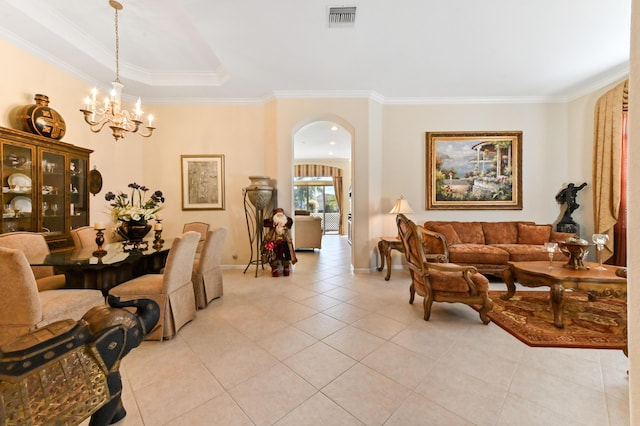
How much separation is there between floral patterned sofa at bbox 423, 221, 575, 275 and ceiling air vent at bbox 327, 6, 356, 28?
310 centimetres

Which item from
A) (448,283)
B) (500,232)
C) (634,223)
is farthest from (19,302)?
(500,232)

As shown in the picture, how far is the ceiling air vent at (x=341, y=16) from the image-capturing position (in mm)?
2618

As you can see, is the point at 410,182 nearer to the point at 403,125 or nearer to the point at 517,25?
the point at 403,125

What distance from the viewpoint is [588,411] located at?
1.53 m

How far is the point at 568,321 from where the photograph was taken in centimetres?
265

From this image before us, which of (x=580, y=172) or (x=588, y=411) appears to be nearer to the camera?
(x=588, y=411)

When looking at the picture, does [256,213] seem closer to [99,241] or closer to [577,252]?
[99,241]

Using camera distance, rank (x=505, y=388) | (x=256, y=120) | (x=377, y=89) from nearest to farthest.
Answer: (x=505, y=388), (x=377, y=89), (x=256, y=120)

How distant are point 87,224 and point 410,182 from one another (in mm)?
5202

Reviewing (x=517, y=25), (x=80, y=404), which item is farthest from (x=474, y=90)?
(x=80, y=404)

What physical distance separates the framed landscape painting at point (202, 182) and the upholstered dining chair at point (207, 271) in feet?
6.04

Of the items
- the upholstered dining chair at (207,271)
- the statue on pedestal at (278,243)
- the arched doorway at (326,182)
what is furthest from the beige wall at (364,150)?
the arched doorway at (326,182)

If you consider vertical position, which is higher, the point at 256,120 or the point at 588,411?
the point at 256,120

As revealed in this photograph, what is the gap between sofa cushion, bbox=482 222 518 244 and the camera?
4430 mm
